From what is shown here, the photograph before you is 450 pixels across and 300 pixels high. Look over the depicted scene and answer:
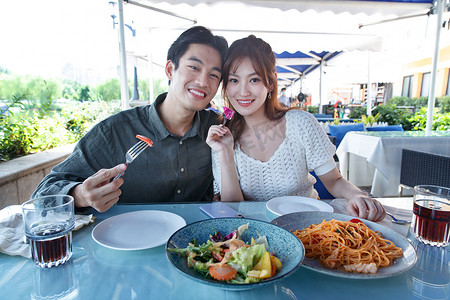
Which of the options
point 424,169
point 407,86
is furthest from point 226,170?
point 407,86

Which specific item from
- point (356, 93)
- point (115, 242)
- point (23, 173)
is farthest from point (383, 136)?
point (356, 93)

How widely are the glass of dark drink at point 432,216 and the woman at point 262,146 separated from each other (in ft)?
1.68

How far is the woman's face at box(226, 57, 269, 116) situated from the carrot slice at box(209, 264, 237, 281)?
4.07 feet

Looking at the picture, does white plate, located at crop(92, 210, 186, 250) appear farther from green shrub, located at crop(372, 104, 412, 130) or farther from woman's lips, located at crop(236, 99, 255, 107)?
green shrub, located at crop(372, 104, 412, 130)

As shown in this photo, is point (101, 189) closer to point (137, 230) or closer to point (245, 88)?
point (137, 230)

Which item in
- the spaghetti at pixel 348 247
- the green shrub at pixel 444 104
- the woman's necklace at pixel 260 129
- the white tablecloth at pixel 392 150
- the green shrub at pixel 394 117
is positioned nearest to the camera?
the spaghetti at pixel 348 247

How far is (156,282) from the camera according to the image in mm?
725

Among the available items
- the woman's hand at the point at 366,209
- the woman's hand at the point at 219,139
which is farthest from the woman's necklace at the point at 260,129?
the woman's hand at the point at 366,209

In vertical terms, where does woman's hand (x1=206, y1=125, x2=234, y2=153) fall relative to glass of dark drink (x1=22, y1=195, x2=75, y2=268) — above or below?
above

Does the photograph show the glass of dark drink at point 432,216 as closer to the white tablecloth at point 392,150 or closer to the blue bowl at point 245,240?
the blue bowl at point 245,240

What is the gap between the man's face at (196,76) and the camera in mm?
1612

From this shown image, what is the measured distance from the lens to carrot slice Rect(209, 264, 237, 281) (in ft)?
2.08

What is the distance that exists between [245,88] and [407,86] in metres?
25.3

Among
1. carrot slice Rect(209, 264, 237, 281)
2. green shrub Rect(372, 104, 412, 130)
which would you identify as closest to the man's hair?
carrot slice Rect(209, 264, 237, 281)
